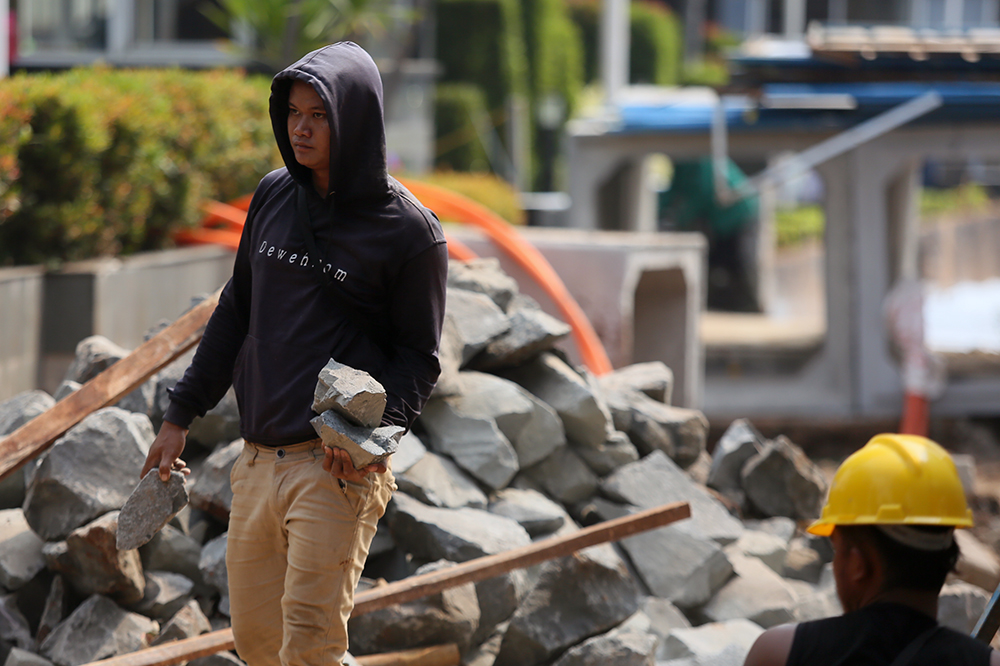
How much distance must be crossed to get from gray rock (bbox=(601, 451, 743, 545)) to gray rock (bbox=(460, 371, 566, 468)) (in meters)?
0.34

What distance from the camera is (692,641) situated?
390cm

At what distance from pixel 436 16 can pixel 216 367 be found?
20056 mm

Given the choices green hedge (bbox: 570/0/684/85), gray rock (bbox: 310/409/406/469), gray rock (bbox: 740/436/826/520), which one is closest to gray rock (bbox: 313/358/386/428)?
gray rock (bbox: 310/409/406/469)

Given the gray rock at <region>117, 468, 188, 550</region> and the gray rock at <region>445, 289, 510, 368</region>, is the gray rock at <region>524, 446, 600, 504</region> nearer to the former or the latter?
the gray rock at <region>445, 289, 510, 368</region>

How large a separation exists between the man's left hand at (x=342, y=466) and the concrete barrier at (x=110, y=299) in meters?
3.39

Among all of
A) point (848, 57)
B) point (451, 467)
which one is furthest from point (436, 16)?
point (451, 467)

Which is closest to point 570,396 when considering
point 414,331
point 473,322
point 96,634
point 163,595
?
point 473,322

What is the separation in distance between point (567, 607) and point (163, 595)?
1.45 m

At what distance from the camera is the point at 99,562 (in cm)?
349

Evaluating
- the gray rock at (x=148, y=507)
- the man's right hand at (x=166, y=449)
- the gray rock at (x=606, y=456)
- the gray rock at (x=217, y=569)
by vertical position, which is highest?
the man's right hand at (x=166, y=449)

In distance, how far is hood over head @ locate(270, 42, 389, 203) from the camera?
2.45 meters

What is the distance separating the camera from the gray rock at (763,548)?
4.90 metres

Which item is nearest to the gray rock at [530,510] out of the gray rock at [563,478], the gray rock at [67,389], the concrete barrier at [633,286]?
the gray rock at [563,478]

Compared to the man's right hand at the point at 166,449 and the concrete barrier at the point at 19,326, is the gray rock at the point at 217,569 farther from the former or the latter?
the concrete barrier at the point at 19,326
